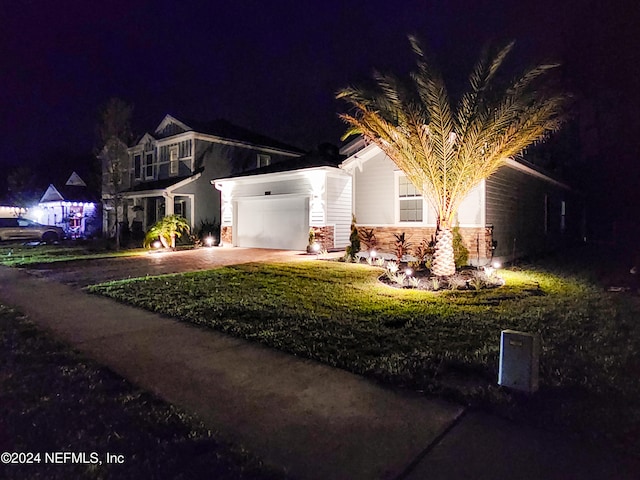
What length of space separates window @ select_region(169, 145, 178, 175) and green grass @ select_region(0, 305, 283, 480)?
21343 mm

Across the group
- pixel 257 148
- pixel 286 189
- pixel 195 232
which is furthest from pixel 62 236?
pixel 286 189

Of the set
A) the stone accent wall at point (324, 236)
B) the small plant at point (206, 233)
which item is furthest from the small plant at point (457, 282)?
the small plant at point (206, 233)

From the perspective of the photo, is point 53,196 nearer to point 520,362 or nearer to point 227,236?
point 227,236

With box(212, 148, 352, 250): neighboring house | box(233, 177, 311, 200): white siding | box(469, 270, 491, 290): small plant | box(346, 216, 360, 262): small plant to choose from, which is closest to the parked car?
box(212, 148, 352, 250): neighboring house

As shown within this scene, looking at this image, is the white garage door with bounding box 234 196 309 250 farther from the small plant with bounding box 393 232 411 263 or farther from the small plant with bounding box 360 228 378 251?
the small plant with bounding box 393 232 411 263

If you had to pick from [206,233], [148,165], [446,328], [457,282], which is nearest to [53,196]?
[148,165]

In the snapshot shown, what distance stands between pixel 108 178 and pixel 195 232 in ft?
25.8

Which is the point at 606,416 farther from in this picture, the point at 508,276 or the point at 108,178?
the point at 108,178

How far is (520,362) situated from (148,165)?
2705cm

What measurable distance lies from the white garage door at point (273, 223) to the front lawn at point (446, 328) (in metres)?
6.03

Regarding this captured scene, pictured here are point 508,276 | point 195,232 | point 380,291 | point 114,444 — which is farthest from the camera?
point 195,232

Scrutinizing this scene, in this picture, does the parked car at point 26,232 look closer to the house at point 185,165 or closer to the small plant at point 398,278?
the house at point 185,165

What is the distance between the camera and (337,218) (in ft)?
53.8

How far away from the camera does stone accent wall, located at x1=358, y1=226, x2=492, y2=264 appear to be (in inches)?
491
